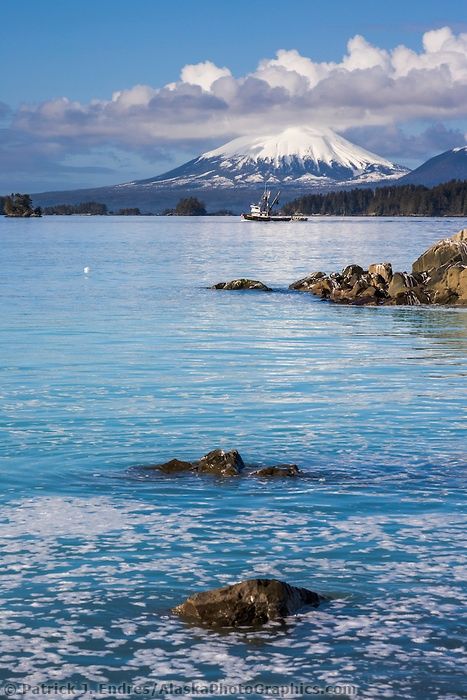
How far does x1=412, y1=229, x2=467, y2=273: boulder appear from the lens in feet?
168

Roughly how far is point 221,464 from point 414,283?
35.7 meters

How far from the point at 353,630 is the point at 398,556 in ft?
7.39

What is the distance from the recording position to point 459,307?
46688 mm

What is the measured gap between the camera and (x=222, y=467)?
1611 centimetres

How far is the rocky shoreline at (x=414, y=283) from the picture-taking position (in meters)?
48.7

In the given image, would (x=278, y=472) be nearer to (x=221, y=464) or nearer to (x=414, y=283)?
(x=221, y=464)

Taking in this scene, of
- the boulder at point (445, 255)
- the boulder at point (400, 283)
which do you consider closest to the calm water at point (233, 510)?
the boulder at point (400, 283)

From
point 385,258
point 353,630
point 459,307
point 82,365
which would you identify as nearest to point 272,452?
point 353,630

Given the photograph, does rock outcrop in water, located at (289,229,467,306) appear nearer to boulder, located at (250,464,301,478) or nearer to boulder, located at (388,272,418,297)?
boulder, located at (388,272,418,297)

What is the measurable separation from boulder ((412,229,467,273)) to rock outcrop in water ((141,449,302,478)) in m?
36.3

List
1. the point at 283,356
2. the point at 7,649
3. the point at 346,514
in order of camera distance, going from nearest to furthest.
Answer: the point at 7,649 → the point at 346,514 → the point at 283,356

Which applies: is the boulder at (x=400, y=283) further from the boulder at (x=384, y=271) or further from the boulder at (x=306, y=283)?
the boulder at (x=306, y=283)

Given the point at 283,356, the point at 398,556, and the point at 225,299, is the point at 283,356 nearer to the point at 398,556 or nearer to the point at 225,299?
the point at 398,556

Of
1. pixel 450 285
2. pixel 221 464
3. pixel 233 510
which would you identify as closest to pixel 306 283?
pixel 450 285
